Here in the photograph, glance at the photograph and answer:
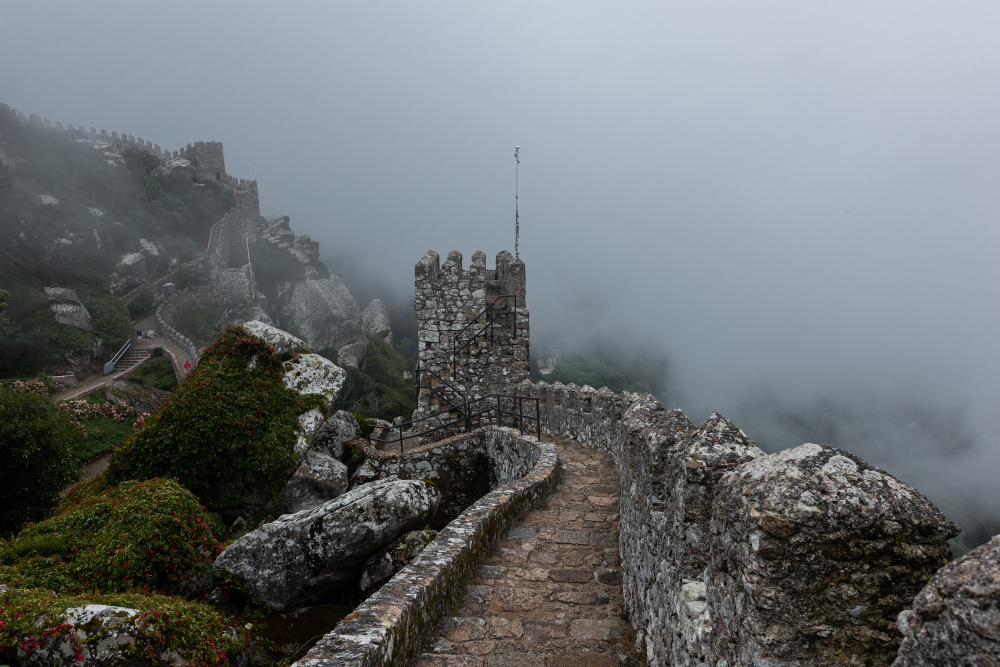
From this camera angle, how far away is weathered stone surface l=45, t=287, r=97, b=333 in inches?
1169

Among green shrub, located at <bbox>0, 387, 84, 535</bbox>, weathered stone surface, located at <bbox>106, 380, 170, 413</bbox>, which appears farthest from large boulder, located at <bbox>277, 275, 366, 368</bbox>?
green shrub, located at <bbox>0, 387, 84, 535</bbox>

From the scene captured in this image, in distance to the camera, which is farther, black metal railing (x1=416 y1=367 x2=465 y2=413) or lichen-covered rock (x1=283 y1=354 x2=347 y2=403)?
black metal railing (x1=416 y1=367 x2=465 y2=413)

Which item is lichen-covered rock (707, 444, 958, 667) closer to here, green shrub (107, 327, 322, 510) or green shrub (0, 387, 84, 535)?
green shrub (107, 327, 322, 510)

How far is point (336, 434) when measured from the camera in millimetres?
11664

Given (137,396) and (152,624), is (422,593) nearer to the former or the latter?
(152,624)

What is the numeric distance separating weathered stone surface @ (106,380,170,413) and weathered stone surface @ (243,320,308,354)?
11912 millimetres

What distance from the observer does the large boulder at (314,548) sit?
6094 millimetres

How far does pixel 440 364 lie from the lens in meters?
13.5

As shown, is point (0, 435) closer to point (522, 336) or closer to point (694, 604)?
point (522, 336)

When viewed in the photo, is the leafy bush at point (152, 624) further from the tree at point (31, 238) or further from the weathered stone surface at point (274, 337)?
the tree at point (31, 238)

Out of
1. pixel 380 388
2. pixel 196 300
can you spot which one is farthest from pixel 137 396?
pixel 196 300

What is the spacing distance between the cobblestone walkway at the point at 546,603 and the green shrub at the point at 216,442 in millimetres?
5888

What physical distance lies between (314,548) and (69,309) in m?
33.8

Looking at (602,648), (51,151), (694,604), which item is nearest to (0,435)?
(602,648)
